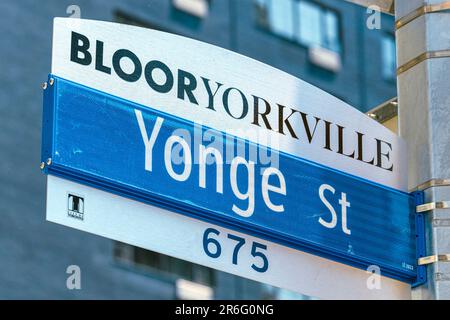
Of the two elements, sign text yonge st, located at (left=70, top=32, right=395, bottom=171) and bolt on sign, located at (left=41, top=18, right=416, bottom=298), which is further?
sign text yonge st, located at (left=70, top=32, right=395, bottom=171)

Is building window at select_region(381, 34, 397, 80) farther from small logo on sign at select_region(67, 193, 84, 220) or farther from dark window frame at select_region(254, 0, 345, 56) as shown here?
small logo on sign at select_region(67, 193, 84, 220)

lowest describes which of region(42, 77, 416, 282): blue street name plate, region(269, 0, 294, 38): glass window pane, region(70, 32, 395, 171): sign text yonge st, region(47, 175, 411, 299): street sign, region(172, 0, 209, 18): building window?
region(47, 175, 411, 299): street sign

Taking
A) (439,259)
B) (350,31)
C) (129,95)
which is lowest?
(439,259)

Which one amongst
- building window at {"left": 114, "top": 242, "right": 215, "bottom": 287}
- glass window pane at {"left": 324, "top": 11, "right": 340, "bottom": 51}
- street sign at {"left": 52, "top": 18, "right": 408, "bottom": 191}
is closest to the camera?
street sign at {"left": 52, "top": 18, "right": 408, "bottom": 191}

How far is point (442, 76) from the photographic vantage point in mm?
8078

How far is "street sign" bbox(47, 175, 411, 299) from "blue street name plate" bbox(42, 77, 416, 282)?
0.05 metres

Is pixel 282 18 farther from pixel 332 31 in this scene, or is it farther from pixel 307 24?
pixel 332 31

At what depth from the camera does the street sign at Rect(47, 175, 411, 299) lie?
22.1ft

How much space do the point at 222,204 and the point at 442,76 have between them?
1604 millimetres

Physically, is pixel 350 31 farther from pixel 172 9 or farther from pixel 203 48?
pixel 203 48

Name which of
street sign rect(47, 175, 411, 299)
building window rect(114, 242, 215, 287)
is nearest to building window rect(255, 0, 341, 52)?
building window rect(114, 242, 215, 287)

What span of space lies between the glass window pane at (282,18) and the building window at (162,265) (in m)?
5.89

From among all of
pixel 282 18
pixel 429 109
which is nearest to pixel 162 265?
pixel 282 18

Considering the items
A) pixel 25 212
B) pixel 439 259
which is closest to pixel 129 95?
pixel 439 259
